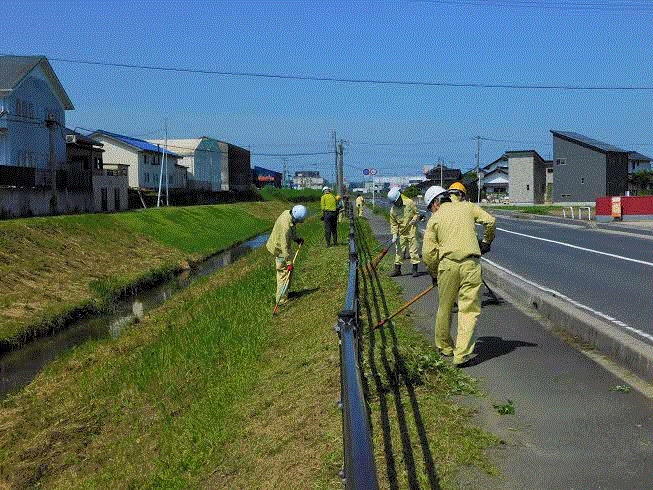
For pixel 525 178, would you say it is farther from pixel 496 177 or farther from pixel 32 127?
pixel 32 127

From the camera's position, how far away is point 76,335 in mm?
15695

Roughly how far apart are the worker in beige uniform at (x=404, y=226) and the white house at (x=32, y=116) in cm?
2554

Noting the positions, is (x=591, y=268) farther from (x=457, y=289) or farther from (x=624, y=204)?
(x=624, y=204)

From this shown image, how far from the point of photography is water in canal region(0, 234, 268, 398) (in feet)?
40.4

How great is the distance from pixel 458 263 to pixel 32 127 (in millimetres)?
38451

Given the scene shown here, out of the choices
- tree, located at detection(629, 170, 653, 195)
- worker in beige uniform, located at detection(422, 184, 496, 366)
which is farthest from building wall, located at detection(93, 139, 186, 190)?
worker in beige uniform, located at detection(422, 184, 496, 366)

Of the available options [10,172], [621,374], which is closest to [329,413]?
[621,374]

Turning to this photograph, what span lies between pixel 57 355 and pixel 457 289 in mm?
8971

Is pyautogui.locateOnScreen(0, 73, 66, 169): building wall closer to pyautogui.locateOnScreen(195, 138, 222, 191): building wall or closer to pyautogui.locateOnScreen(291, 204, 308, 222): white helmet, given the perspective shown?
pyautogui.locateOnScreen(291, 204, 308, 222): white helmet

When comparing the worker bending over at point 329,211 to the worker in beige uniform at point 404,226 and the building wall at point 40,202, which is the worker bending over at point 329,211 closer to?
the worker in beige uniform at point 404,226

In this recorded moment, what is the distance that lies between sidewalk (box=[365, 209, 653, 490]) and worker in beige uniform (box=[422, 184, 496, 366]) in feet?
1.27

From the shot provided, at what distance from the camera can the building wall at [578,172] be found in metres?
72.5

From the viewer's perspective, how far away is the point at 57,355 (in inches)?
534

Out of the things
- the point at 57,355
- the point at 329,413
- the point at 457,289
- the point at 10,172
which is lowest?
the point at 57,355
